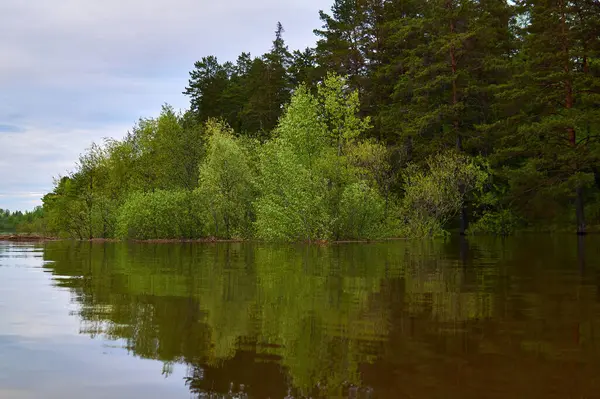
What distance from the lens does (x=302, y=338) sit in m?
8.59

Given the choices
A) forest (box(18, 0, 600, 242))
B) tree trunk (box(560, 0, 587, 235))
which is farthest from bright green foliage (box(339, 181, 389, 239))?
tree trunk (box(560, 0, 587, 235))

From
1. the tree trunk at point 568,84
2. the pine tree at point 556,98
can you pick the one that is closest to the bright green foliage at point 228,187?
the pine tree at point 556,98

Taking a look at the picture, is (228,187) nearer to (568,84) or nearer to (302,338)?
(568,84)

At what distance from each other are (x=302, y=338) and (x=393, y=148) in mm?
51953

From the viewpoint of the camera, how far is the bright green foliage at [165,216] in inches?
2117

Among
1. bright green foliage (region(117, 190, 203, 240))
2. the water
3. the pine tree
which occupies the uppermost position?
the pine tree

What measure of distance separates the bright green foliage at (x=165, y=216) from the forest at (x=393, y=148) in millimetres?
143

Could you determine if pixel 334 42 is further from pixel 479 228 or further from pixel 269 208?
pixel 269 208

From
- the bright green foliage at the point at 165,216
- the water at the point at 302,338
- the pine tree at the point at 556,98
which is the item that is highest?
the pine tree at the point at 556,98

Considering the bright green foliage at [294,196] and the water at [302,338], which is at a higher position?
the bright green foliage at [294,196]

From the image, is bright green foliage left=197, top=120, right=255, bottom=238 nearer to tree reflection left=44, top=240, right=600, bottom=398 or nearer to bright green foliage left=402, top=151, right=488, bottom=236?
bright green foliage left=402, top=151, right=488, bottom=236

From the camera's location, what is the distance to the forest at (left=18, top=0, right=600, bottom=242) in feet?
148

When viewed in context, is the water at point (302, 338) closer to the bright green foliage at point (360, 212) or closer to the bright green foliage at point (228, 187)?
the bright green foliage at point (360, 212)

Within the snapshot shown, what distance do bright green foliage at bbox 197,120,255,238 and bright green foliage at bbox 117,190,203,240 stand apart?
2370 mm
